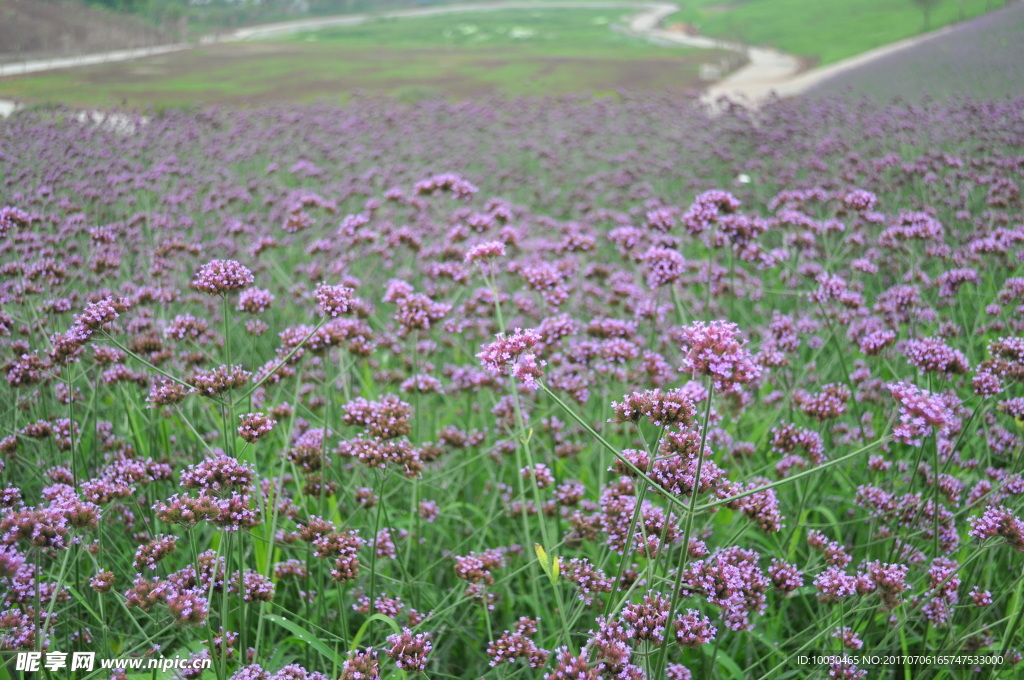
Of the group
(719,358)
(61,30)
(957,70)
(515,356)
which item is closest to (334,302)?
(515,356)

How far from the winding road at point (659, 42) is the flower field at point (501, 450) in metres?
1.64

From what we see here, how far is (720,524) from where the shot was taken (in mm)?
3801

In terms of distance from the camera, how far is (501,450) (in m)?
3.64

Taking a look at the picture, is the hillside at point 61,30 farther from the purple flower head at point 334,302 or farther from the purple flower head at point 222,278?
the purple flower head at point 334,302

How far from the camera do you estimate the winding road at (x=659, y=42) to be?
880cm

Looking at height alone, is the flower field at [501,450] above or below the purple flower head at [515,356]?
below

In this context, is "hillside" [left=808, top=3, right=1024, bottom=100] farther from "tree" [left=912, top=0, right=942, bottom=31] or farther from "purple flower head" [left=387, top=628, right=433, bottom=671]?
"tree" [left=912, top=0, right=942, bottom=31]

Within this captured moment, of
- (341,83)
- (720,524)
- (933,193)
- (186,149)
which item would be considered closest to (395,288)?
(720,524)

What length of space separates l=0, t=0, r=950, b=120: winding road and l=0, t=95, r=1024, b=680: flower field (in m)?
1.64

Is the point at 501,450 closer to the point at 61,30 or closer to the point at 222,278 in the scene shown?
the point at 222,278

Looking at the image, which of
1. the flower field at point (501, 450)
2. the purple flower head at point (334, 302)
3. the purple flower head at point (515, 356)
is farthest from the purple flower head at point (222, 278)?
the purple flower head at point (515, 356)

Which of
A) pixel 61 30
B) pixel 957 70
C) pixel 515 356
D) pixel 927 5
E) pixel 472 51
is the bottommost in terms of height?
pixel 515 356

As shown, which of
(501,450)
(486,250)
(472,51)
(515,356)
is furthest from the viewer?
(472,51)

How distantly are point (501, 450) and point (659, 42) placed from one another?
5274 centimetres
